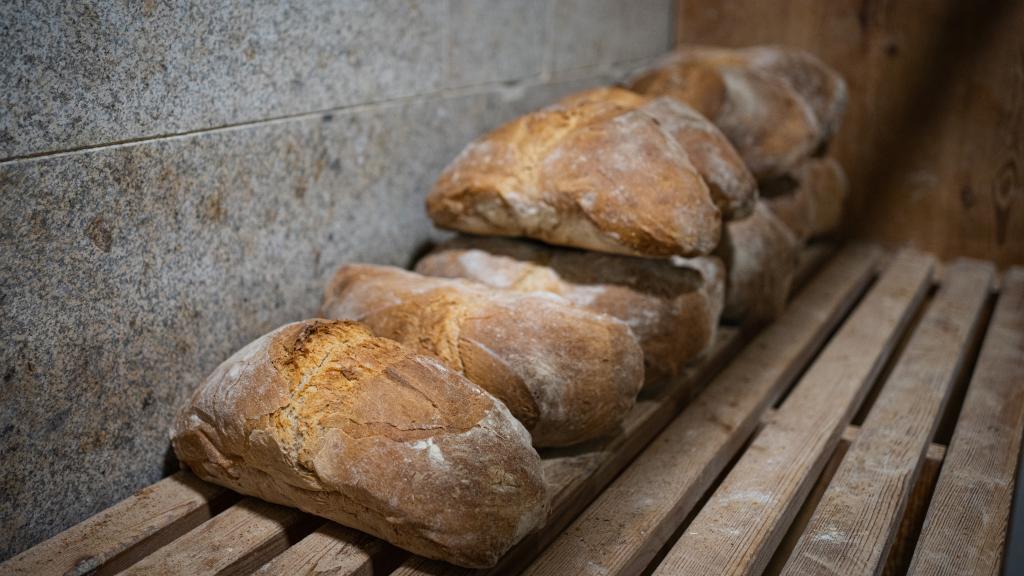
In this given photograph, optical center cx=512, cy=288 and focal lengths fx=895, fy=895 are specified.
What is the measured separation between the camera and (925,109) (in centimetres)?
342

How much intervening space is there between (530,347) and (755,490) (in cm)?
Answer: 53

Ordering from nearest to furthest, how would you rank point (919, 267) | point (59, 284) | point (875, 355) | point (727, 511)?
point (59, 284), point (727, 511), point (875, 355), point (919, 267)

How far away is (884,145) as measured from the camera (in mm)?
3508

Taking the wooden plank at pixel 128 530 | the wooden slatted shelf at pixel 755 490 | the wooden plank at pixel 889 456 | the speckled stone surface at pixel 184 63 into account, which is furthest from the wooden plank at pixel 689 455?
the speckled stone surface at pixel 184 63

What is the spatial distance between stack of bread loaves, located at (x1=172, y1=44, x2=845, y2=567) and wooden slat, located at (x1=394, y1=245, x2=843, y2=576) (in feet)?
0.17

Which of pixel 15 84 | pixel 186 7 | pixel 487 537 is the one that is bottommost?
pixel 487 537

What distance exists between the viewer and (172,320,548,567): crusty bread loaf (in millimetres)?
1420

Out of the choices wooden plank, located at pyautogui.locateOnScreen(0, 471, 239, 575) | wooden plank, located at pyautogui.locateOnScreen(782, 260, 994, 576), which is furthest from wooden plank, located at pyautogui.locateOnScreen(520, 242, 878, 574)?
wooden plank, located at pyautogui.locateOnScreen(0, 471, 239, 575)

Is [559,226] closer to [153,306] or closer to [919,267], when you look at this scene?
[153,306]

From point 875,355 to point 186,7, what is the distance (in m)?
1.92

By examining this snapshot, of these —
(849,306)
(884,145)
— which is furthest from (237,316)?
(884,145)

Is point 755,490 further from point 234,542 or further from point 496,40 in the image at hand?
point 496,40

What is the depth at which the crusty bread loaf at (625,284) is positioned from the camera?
2051 millimetres

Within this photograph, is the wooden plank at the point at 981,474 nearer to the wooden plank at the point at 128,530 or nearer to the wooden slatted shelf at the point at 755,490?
the wooden slatted shelf at the point at 755,490
